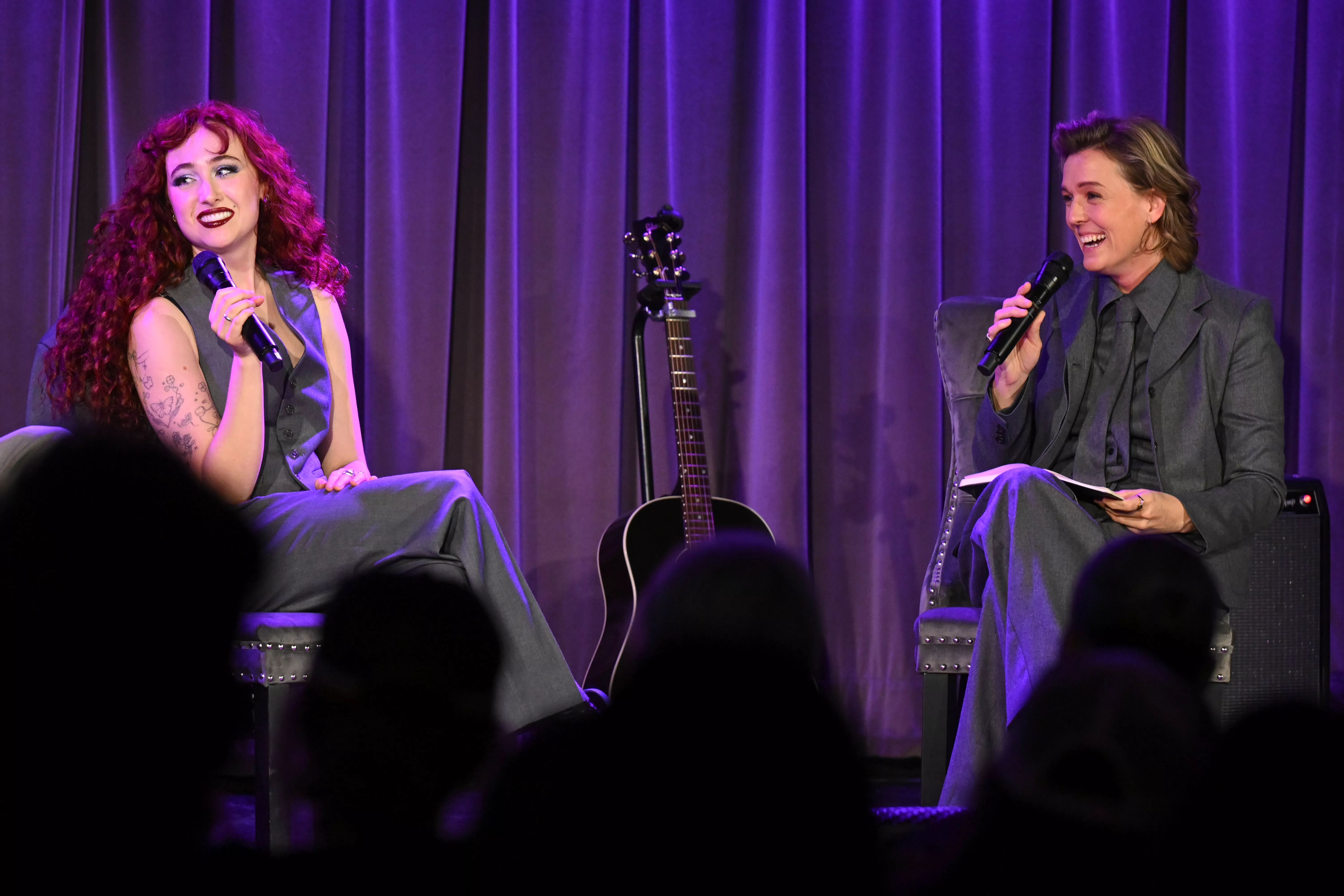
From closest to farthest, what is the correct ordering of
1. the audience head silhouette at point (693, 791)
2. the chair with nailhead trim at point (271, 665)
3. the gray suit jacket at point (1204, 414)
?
the audience head silhouette at point (693, 791)
the chair with nailhead trim at point (271, 665)
the gray suit jacket at point (1204, 414)

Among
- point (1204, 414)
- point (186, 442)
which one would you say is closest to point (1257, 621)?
point (1204, 414)

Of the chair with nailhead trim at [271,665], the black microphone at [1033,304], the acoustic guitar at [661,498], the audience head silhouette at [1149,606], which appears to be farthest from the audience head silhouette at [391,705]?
the acoustic guitar at [661,498]

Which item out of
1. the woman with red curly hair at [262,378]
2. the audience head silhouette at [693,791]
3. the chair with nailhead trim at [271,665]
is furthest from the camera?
the woman with red curly hair at [262,378]

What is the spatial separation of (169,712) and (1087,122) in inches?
88.0

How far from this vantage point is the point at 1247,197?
292 centimetres

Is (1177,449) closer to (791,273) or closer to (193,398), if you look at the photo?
(791,273)

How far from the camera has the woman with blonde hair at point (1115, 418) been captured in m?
1.90

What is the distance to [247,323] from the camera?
1938 mm

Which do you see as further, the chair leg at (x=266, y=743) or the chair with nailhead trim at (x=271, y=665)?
the chair with nailhead trim at (x=271, y=665)

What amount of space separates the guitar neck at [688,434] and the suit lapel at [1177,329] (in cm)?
90

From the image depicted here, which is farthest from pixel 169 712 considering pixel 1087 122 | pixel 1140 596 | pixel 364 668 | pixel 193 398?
pixel 1087 122

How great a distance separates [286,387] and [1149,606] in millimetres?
1870

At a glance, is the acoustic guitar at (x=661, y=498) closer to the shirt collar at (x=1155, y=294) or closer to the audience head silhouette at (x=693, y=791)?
the shirt collar at (x=1155, y=294)

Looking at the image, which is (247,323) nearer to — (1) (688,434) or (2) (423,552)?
(2) (423,552)
